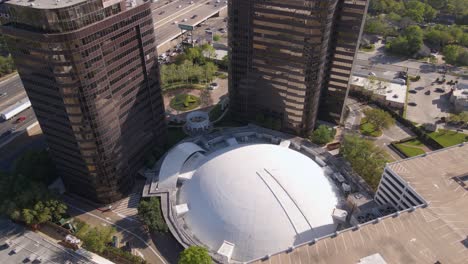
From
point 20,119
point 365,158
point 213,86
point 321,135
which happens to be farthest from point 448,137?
point 20,119

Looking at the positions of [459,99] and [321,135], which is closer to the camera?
[321,135]

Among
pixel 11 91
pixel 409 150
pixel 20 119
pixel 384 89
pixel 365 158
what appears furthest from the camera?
pixel 11 91

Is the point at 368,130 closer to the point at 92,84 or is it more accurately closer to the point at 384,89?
the point at 384,89

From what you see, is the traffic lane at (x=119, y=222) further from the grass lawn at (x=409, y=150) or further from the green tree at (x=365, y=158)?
the grass lawn at (x=409, y=150)

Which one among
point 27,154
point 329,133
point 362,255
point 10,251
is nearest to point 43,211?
point 10,251

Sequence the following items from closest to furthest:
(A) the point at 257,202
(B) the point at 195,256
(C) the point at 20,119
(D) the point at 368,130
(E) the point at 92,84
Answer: (B) the point at 195,256, (E) the point at 92,84, (A) the point at 257,202, (C) the point at 20,119, (D) the point at 368,130

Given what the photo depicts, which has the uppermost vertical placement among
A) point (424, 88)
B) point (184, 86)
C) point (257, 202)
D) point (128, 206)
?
point (257, 202)

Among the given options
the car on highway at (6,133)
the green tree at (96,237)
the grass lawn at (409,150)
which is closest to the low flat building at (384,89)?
the grass lawn at (409,150)
